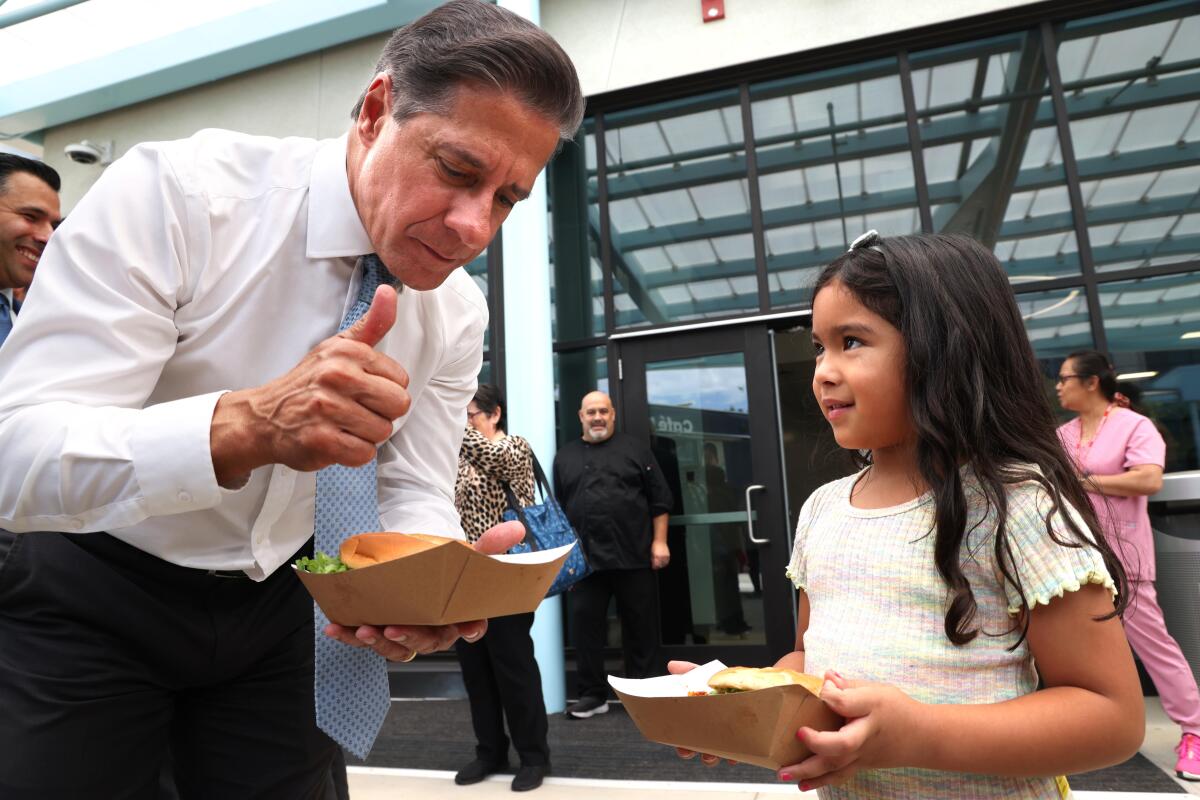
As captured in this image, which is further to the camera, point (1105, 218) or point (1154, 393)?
point (1105, 218)

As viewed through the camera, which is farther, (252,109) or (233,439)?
(252,109)

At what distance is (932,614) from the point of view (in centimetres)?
116

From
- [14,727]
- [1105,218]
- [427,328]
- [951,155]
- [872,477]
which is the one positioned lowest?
[14,727]

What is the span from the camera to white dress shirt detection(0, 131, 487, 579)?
3.10ft

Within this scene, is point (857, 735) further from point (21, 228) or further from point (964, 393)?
point (21, 228)

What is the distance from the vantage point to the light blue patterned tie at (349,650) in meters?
1.21

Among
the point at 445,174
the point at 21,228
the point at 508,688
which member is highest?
the point at 21,228

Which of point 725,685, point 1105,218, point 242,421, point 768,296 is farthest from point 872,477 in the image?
point 1105,218

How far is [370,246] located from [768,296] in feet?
13.8

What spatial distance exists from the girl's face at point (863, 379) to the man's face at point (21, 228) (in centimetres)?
205

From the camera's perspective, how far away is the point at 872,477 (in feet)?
4.65

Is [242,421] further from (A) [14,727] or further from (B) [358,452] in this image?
(A) [14,727]

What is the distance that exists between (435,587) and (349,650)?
1.10ft

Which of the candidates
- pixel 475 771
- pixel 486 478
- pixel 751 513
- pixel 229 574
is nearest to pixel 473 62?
pixel 229 574
